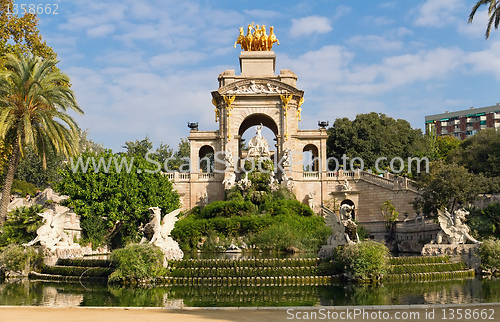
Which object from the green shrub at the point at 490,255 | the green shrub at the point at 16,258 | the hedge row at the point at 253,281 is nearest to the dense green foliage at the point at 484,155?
the green shrub at the point at 490,255

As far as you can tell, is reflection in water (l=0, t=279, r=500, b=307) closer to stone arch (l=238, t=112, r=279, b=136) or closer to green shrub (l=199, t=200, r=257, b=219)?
green shrub (l=199, t=200, r=257, b=219)

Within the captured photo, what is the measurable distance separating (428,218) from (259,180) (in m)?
15.5

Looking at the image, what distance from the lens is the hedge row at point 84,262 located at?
77.2 feet

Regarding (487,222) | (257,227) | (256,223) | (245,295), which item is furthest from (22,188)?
(487,222)

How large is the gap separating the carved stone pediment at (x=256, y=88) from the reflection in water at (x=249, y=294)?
33.1m

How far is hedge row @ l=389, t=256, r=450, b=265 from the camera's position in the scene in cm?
2278

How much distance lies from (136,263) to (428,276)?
39.7 ft

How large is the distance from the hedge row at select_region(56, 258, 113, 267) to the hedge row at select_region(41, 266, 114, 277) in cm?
30

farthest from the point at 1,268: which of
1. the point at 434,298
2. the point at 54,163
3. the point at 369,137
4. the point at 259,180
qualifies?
the point at 369,137

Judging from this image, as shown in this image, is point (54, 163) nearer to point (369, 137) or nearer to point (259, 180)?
point (259, 180)

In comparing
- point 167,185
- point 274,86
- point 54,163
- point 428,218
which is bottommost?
point 428,218

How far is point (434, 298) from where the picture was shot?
17.0 m

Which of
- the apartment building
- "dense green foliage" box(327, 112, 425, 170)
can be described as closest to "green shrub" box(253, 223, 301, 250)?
"dense green foliage" box(327, 112, 425, 170)

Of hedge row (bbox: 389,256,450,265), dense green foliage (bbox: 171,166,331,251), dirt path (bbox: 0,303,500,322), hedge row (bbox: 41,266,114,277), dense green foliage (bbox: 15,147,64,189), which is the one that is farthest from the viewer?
dense green foliage (bbox: 15,147,64,189)
